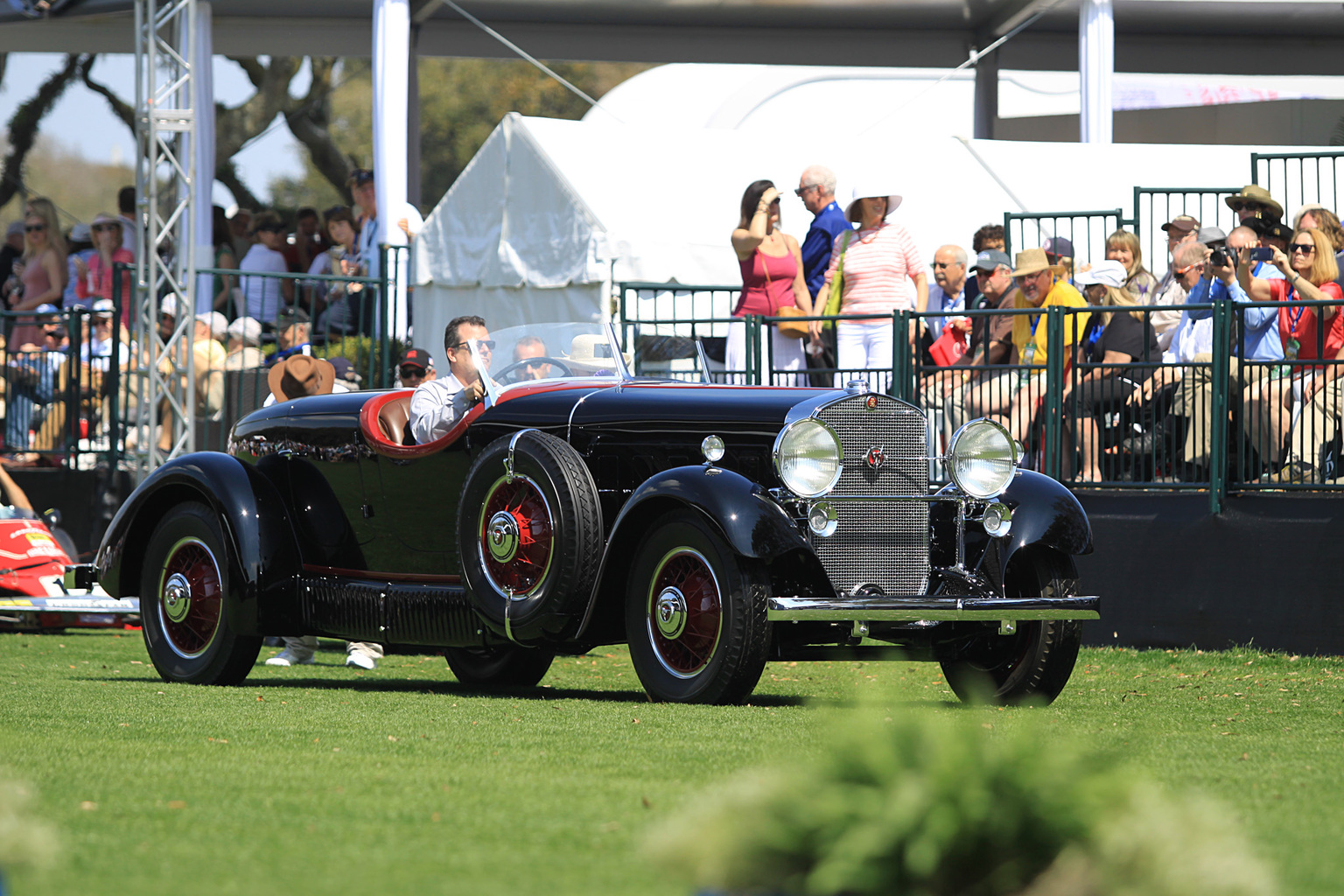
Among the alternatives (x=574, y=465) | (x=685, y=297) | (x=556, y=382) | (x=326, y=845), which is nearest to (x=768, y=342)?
(x=685, y=297)

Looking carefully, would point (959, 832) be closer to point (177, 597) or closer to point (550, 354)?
point (550, 354)

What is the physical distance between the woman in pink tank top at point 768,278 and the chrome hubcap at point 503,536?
5270 mm

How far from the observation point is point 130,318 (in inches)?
659

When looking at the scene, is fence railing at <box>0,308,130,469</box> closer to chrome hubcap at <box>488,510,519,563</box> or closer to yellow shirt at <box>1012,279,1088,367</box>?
yellow shirt at <box>1012,279,1088,367</box>

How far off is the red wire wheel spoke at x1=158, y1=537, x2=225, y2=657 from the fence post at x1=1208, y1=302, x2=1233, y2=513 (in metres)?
5.48

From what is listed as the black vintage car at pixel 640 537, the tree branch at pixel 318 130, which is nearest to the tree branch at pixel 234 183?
the tree branch at pixel 318 130

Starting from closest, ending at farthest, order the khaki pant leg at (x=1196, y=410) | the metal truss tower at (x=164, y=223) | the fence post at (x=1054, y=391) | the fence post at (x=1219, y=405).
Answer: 1. the fence post at (x=1219, y=405)
2. the khaki pant leg at (x=1196, y=410)
3. the fence post at (x=1054, y=391)
4. the metal truss tower at (x=164, y=223)

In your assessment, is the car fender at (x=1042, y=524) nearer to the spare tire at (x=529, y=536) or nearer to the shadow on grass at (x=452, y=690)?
the shadow on grass at (x=452, y=690)

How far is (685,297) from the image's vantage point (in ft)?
50.1

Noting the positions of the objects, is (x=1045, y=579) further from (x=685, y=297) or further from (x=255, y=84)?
(x=255, y=84)

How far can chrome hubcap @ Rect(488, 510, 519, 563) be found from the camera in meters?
8.06

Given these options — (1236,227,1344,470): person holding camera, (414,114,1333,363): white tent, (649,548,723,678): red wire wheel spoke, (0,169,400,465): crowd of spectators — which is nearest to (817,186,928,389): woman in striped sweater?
(414,114,1333,363): white tent

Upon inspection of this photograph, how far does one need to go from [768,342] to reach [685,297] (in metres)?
2.01

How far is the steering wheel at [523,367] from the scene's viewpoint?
29.1 feet
